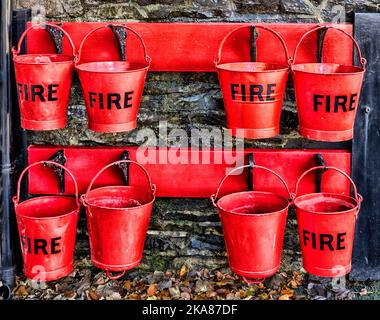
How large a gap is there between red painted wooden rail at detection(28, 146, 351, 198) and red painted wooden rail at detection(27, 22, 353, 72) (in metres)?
0.46

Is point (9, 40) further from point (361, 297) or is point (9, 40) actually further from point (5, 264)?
point (361, 297)

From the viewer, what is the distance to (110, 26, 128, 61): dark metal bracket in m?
3.02

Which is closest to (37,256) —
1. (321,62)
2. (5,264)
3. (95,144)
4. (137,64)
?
(5,264)

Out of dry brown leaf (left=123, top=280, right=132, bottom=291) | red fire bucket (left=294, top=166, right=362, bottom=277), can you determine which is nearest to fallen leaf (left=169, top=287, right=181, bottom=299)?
dry brown leaf (left=123, top=280, right=132, bottom=291)

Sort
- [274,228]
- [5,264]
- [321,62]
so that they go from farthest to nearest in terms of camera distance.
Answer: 1. [5,264]
2. [321,62]
3. [274,228]

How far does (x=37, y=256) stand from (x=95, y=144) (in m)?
0.74

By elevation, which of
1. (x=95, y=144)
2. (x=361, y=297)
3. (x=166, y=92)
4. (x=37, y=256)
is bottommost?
(x=361, y=297)

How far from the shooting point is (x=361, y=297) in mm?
3213

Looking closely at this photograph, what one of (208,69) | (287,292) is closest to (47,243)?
(208,69)

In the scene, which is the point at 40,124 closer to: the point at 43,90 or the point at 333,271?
the point at 43,90

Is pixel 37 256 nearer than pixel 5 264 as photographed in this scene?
Yes

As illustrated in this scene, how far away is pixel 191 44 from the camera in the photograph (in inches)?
120

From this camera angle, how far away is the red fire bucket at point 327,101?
103 inches

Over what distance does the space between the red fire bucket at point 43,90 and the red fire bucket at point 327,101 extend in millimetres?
1031
